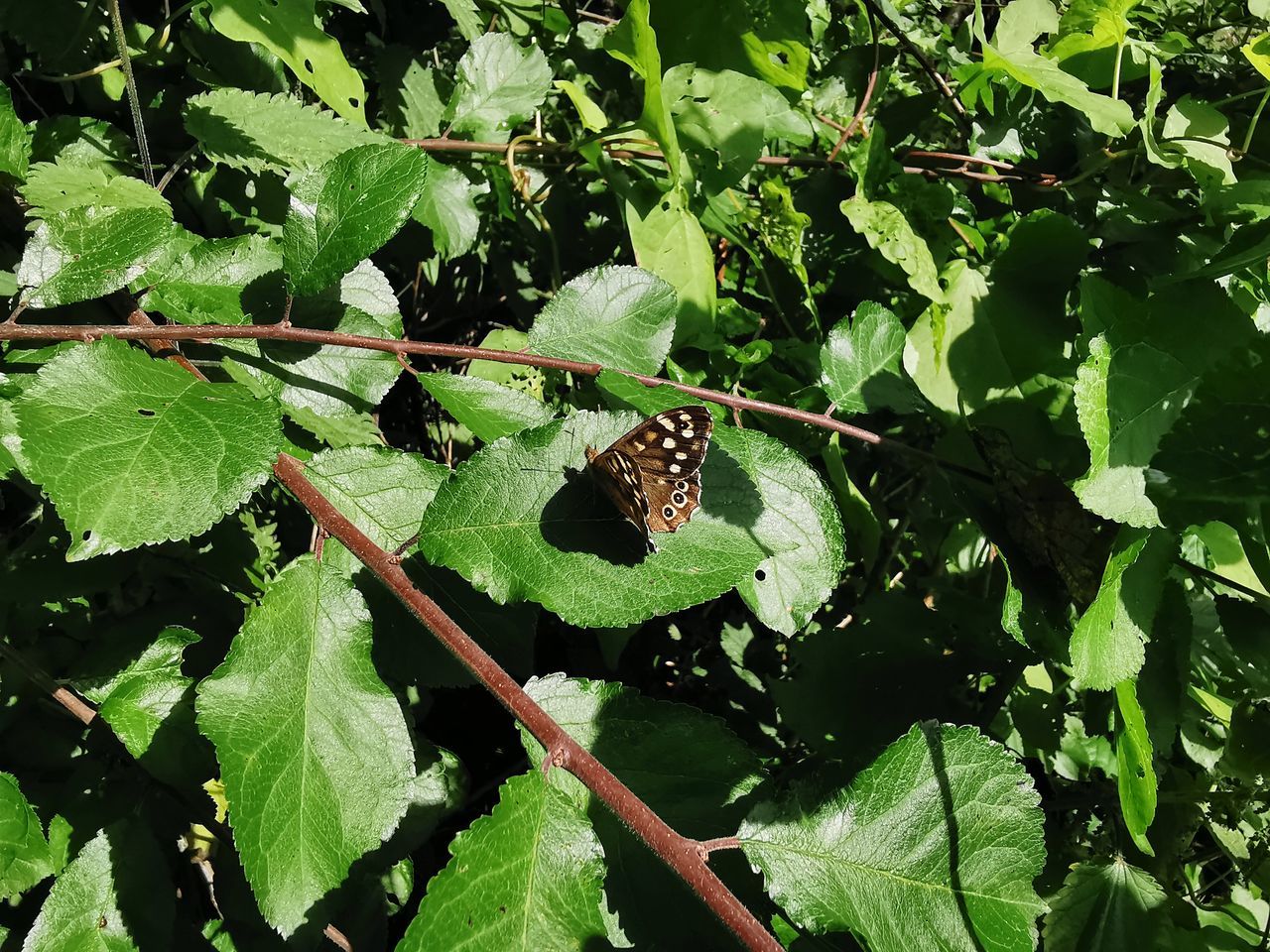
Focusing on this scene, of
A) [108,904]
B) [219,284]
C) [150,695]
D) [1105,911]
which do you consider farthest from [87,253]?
[1105,911]

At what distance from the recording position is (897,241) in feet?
4.96

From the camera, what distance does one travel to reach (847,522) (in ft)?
5.11

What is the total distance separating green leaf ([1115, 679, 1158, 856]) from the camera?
1.09 meters

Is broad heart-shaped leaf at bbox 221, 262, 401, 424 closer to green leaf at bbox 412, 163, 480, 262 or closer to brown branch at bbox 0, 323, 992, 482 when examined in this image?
brown branch at bbox 0, 323, 992, 482

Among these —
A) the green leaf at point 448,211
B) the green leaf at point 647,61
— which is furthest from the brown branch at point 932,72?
the green leaf at point 448,211

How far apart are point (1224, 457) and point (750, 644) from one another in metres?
1.14

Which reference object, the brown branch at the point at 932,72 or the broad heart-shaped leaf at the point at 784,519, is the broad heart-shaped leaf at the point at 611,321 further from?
the brown branch at the point at 932,72

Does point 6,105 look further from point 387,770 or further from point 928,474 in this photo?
point 928,474

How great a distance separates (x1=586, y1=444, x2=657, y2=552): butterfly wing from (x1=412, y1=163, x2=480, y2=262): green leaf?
31.3 inches

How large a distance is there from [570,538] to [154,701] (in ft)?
1.96

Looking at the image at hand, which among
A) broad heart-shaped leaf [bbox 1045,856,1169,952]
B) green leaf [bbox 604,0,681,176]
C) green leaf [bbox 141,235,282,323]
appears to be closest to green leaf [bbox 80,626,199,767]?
green leaf [bbox 141,235,282,323]

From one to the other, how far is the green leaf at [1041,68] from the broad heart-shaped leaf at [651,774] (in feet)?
3.79

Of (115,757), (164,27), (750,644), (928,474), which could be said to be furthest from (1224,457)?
(164,27)

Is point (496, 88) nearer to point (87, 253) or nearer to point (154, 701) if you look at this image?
point (87, 253)
